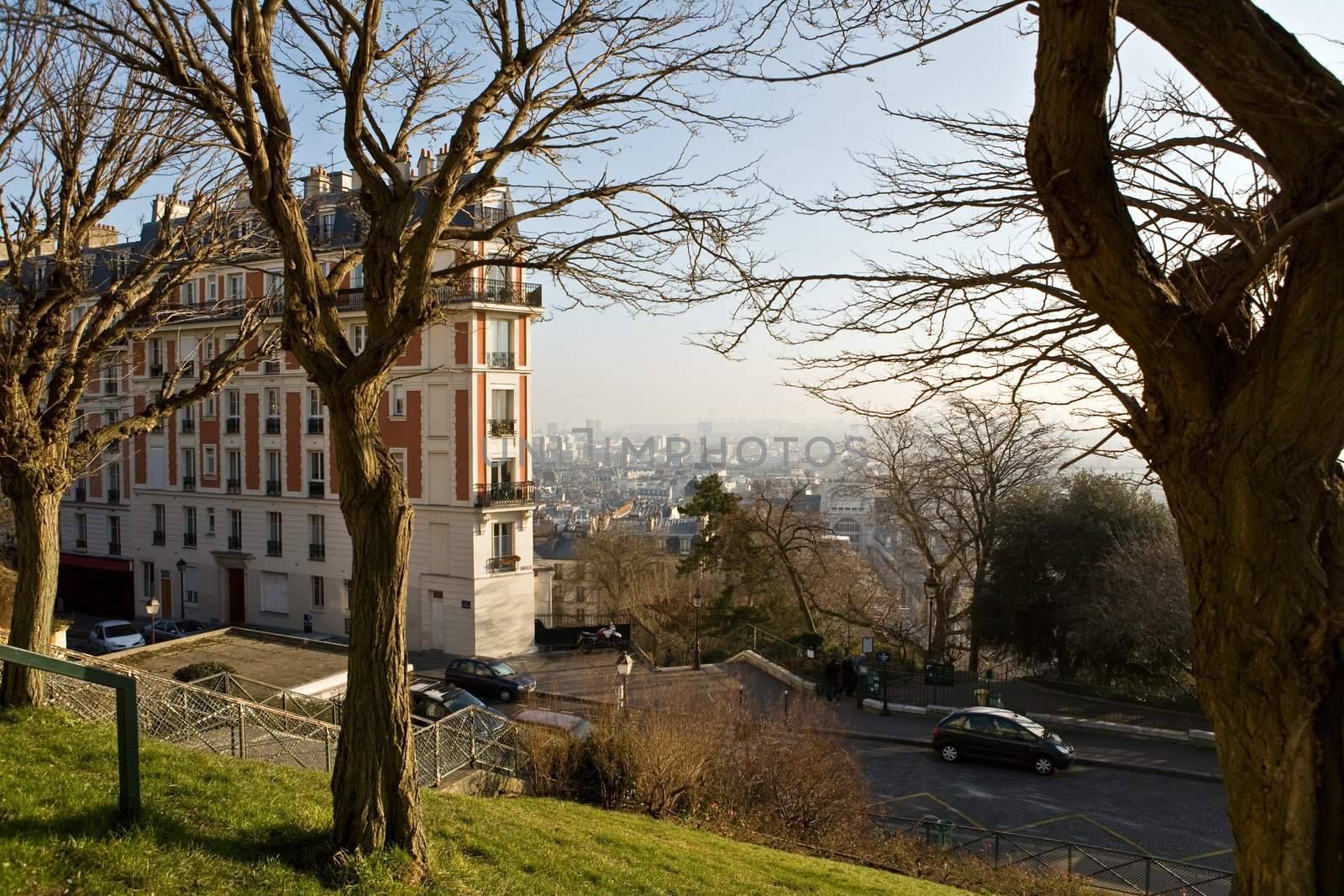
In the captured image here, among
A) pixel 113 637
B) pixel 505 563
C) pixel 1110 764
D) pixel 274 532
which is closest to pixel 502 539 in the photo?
pixel 505 563

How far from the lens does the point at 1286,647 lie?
365cm

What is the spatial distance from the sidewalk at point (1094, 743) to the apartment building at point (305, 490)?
10820 mm

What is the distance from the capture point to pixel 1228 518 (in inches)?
147

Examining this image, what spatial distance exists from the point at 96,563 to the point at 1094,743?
40.2 meters

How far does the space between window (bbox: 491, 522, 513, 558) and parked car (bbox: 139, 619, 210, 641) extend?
9652mm

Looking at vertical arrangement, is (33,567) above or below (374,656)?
above

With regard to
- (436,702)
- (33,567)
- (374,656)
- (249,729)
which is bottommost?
(436,702)

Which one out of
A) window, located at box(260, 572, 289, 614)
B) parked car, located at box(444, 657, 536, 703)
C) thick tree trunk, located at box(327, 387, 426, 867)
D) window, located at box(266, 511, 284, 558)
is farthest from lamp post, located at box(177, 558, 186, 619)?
thick tree trunk, located at box(327, 387, 426, 867)

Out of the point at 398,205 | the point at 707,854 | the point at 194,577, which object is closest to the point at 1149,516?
the point at 707,854

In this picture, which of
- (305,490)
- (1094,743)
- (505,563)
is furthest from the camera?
(305,490)

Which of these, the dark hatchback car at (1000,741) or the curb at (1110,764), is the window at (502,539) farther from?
the dark hatchback car at (1000,741)

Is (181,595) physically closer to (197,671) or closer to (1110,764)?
(197,671)

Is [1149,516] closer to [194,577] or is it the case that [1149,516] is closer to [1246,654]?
[1246,654]

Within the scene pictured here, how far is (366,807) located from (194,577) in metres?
36.7
